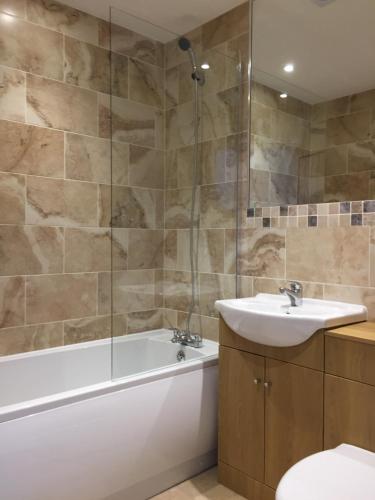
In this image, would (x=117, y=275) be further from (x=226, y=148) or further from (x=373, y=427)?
(x=373, y=427)

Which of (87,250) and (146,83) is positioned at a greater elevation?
(146,83)

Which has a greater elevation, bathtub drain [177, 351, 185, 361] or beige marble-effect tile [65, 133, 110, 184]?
beige marble-effect tile [65, 133, 110, 184]

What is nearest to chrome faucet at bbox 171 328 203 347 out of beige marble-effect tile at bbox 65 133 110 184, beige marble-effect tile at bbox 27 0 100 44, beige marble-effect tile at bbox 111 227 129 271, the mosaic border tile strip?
beige marble-effect tile at bbox 111 227 129 271

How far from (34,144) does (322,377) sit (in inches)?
79.0

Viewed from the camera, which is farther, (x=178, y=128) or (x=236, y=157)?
(x=178, y=128)

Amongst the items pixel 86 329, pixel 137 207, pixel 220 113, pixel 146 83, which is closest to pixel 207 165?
pixel 220 113

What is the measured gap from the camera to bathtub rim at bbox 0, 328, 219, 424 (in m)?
1.53

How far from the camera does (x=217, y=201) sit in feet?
8.30

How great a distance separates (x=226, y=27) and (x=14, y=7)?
1.27 meters

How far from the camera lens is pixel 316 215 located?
2.05m

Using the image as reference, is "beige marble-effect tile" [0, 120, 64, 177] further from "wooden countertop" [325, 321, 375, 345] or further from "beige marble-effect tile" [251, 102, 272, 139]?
"wooden countertop" [325, 321, 375, 345]

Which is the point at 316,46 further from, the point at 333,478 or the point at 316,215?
the point at 333,478

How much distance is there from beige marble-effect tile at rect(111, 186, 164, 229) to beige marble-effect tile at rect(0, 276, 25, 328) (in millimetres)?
666

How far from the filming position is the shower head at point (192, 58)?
2.54 m
